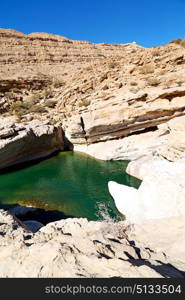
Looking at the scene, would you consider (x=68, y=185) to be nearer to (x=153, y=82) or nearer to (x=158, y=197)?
(x=158, y=197)

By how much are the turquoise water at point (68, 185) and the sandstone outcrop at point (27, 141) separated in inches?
50.6

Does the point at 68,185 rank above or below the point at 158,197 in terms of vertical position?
below

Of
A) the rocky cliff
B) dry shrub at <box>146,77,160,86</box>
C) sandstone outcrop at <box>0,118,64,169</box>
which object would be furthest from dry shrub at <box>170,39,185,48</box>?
sandstone outcrop at <box>0,118,64,169</box>

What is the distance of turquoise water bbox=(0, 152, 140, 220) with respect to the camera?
31.8 feet

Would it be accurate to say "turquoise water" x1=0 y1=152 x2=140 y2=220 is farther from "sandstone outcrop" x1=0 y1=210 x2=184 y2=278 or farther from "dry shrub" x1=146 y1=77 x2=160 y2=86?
"dry shrub" x1=146 y1=77 x2=160 y2=86

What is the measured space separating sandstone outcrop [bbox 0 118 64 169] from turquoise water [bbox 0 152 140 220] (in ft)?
4.22

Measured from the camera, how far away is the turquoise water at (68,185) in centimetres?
970

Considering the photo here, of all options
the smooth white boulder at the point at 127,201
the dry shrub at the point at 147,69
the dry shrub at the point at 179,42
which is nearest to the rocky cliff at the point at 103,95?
the dry shrub at the point at 147,69

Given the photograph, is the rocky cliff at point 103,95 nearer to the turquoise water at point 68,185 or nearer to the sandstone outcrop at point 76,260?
the turquoise water at point 68,185

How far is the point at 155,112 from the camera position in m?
16.1

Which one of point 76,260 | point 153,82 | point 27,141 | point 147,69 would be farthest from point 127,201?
point 147,69

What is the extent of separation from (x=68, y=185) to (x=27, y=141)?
5882 millimetres

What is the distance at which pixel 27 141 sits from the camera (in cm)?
1666

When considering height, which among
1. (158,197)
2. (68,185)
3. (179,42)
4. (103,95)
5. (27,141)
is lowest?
(68,185)
